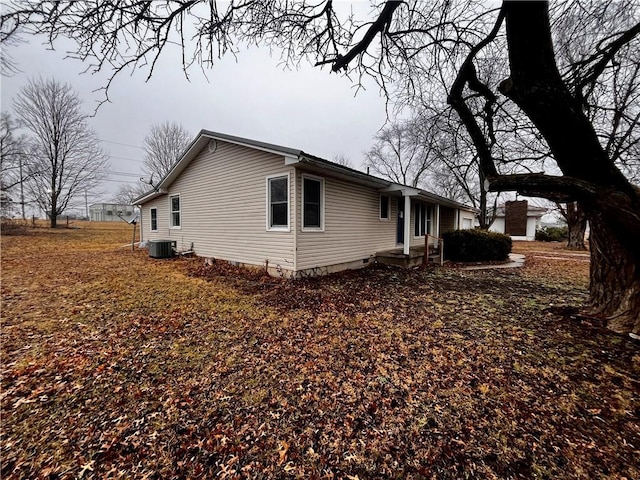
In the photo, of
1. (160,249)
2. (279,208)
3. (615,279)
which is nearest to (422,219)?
(279,208)

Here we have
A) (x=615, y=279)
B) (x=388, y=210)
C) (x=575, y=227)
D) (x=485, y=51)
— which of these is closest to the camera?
(x=615, y=279)

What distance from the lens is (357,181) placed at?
8695 millimetres

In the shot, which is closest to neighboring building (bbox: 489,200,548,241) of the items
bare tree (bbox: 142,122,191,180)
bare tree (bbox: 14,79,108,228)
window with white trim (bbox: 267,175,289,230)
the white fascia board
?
the white fascia board

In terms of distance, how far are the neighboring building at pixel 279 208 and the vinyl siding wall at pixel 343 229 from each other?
30 millimetres

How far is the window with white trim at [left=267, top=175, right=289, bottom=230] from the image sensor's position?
7.36 metres

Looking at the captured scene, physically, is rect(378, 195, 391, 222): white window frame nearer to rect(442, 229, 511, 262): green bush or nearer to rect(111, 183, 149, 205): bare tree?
rect(442, 229, 511, 262): green bush

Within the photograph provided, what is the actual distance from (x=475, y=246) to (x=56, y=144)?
32074mm

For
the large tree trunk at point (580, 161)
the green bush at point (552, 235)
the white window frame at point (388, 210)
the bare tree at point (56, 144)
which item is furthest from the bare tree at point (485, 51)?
the green bush at point (552, 235)

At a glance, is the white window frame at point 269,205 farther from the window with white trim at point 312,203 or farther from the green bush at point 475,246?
the green bush at point 475,246

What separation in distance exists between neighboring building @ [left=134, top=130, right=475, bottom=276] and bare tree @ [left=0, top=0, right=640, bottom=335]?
2698 mm

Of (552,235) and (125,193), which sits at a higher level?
(125,193)

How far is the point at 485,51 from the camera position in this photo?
483 cm

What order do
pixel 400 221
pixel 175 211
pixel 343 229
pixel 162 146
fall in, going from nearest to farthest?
pixel 343 229 < pixel 400 221 < pixel 175 211 < pixel 162 146

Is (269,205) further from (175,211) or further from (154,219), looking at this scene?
(154,219)
